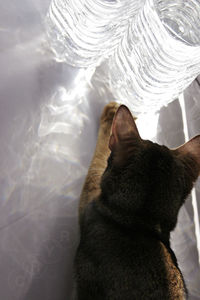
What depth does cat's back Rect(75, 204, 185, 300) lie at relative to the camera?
0.70 metres

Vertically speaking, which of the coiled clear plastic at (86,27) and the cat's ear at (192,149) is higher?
the coiled clear plastic at (86,27)

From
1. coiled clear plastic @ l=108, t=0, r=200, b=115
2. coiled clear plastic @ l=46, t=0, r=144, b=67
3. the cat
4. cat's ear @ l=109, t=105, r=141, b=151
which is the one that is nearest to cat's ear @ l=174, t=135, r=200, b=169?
the cat

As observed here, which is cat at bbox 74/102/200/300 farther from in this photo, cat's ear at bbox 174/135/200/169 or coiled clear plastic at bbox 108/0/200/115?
coiled clear plastic at bbox 108/0/200/115

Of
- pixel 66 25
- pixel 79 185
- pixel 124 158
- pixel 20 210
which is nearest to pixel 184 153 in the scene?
pixel 124 158

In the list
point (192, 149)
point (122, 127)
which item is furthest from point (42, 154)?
point (192, 149)

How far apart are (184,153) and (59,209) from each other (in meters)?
0.35

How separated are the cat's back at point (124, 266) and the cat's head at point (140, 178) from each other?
→ 5cm

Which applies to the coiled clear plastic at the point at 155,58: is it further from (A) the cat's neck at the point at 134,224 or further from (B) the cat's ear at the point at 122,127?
(A) the cat's neck at the point at 134,224

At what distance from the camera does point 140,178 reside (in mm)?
762

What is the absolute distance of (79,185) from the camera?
968 millimetres

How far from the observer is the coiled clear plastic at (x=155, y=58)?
100 cm

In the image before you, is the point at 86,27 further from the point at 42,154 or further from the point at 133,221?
the point at 133,221

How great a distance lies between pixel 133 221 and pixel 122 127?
213mm

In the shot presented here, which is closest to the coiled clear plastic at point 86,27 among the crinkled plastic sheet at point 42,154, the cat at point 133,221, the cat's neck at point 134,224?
the crinkled plastic sheet at point 42,154
